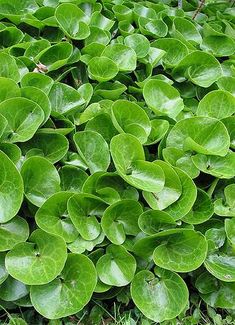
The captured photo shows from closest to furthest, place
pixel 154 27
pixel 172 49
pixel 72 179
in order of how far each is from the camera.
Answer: pixel 72 179 → pixel 172 49 → pixel 154 27

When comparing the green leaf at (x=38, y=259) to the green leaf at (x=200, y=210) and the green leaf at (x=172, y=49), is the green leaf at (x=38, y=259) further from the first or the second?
the green leaf at (x=172, y=49)

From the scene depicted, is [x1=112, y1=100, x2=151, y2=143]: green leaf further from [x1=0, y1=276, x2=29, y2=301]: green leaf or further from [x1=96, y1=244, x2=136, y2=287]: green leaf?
[x1=0, y1=276, x2=29, y2=301]: green leaf

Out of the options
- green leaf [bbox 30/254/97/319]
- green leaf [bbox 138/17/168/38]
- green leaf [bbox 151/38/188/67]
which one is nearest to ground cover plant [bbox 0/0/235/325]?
green leaf [bbox 30/254/97/319]

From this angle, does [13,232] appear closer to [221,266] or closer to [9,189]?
[9,189]

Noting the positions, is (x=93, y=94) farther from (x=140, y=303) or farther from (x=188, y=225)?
(x=140, y=303)

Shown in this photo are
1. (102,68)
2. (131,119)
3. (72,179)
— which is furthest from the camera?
(102,68)

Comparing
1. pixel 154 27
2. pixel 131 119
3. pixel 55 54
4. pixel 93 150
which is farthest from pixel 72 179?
pixel 154 27

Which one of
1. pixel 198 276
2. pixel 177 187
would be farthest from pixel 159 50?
pixel 198 276
